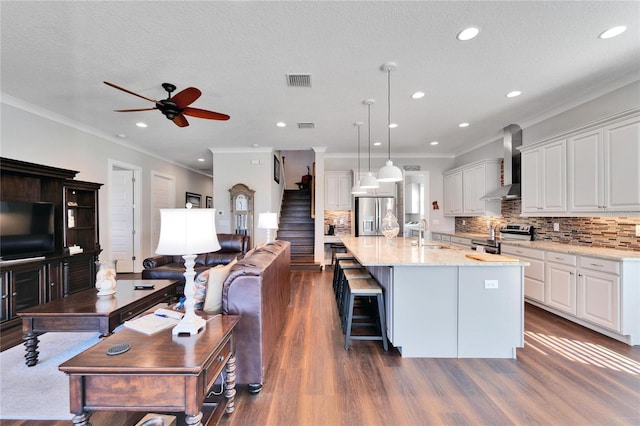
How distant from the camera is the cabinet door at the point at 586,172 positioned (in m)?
3.13

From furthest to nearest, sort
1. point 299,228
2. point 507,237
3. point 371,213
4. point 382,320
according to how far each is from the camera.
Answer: point 299,228 → point 371,213 → point 507,237 → point 382,320

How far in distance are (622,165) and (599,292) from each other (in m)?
1.38

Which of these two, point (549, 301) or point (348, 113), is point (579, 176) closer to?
point (549, 301)

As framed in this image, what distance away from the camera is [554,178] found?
3.71 meters

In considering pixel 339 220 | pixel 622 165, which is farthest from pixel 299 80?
pixel 339 220

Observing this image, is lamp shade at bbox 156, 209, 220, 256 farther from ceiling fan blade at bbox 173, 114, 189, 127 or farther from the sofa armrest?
the sofa armrest

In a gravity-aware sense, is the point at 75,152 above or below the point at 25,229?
above

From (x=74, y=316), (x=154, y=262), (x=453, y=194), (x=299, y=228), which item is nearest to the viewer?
(x=74, y=316)

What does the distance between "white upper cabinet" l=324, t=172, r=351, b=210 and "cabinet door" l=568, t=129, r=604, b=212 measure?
423cm

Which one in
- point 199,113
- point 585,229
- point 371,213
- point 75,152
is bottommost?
point 585,229

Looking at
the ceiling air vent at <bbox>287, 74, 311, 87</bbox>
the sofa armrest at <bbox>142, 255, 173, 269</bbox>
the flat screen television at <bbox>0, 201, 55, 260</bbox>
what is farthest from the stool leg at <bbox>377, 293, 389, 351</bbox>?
the flat screen television at <bbox>0, 201, 55, 260</bbox>

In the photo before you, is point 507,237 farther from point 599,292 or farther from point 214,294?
point 214,294

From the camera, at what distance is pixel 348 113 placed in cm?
409

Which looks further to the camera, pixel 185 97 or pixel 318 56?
pixel 185 97
